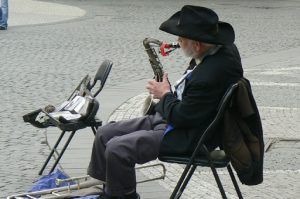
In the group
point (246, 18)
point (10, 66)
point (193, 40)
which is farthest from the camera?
point (246, 18)

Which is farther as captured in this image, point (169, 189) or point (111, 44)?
point (111, 44)

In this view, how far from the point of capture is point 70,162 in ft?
22.5

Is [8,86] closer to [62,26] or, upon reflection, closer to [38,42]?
[38,42]

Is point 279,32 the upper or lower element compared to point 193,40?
lower

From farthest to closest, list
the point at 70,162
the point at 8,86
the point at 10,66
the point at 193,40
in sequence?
the point at 10,66, the point at 8,86, the point at 70,162, the point at 193,40

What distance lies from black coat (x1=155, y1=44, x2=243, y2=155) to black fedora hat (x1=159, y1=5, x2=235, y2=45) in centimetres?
9

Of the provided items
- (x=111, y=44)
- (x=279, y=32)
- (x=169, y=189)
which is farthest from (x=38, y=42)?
(x=169, y=189)

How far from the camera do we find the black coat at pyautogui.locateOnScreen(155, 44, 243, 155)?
191 inches

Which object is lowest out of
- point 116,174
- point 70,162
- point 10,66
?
point 10,66

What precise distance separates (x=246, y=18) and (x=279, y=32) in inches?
112

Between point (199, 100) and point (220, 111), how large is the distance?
160mm

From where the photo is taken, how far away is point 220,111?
475 cm

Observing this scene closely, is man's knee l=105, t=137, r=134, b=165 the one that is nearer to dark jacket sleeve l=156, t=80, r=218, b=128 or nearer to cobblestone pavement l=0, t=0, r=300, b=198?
dark jacket sleeve l=156, t=80, r=218, b=128

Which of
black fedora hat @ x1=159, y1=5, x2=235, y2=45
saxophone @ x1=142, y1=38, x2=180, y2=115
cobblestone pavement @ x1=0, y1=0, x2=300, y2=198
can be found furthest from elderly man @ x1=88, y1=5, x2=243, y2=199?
cobblestone pavement @ x1=0, y1=0, x2=300, y2=198
